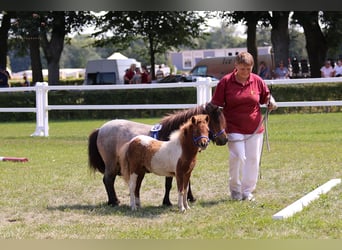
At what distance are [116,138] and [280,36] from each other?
2482 cm

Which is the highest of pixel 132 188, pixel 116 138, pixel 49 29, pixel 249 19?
pixel 249 19

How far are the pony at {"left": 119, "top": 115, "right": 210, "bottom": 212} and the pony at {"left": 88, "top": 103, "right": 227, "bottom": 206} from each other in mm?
234

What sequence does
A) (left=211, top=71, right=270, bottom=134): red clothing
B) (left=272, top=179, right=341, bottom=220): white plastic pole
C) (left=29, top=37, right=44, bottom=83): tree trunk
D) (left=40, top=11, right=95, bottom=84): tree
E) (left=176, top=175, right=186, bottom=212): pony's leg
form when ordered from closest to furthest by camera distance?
(left=272, top=179, right=341, bottom=220): white plastic pole → (left=176, top=175, right=186, bottom=212): pony's leg → (left=211, top=71, right=270, bottom=134): red clothing → (left=40, top=11, right=95, bottom=84): tree → (left=29, top=37, right=44, bottom=83): tree trunk

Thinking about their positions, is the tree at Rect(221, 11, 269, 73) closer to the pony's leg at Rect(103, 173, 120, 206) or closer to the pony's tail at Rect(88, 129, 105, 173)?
the pony's tail at Rect(88, 129, 105, 173)

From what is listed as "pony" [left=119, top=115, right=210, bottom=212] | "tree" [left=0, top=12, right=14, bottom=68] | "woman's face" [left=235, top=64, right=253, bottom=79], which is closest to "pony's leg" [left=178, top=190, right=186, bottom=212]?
"pony" [left=119, top=115, right=210, bottom=212]

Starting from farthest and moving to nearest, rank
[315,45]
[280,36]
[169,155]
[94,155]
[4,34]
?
[4,34], [315,45], [280,36], [94,155], [169,155]

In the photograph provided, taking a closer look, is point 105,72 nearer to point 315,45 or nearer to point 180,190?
point 315,45

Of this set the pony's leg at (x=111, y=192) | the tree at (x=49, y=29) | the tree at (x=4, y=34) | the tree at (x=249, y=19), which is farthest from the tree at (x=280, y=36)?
the pony's leg at (x=111, y=192)

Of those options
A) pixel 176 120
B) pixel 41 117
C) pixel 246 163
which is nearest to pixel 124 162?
pixel 176 120

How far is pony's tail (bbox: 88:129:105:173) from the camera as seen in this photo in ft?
29.0

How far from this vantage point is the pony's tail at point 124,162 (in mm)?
8289

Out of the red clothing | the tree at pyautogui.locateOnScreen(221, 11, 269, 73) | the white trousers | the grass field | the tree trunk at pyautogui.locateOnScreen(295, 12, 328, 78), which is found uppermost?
the tree at pyautogui.locateOnScreen(221, 11, 269, 73)

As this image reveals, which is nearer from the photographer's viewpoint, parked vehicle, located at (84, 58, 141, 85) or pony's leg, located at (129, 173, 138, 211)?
pony's leg, located at (129, 173, 138, 211)

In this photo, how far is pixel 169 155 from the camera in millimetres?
7984
